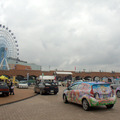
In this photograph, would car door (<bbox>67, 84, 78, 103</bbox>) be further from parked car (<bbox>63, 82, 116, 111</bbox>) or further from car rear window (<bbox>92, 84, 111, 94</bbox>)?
car rear window (<bbox>92, 84, 111, 94</bbox>)

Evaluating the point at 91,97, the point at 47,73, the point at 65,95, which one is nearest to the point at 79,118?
the point at 91,97

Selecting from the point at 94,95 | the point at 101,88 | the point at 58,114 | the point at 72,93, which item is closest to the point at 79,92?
the point at 72,93

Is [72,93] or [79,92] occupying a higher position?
[79,92]

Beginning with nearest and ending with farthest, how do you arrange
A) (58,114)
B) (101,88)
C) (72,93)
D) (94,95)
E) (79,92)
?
(58,114)
(94,95)
(101,88)
(79,92)
(72,93)

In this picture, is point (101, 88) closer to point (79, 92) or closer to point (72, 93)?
point (79, 92)

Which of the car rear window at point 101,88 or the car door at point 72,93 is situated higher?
the car rear window at point 101,88

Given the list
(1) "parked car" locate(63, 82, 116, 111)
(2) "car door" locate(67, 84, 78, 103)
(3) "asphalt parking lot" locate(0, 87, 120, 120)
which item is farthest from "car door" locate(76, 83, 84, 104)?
(3) "asphalt parking lot" locate(0, 87, 120, 120)

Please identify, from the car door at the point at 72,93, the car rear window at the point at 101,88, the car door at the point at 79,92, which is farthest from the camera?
the car door at the point at 72,93

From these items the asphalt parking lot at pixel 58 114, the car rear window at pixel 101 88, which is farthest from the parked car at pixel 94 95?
the asphalt parking lot at pixel 58 114

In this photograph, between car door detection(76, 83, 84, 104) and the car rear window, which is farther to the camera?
car door detection(76, 83, 84, 104)

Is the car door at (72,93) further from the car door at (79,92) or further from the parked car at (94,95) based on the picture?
the parked car at (94,95)

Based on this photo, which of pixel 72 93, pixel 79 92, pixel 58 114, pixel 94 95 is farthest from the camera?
pixel 72 93

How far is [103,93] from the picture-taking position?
7.51m

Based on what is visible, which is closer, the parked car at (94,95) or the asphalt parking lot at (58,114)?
the asphalt parking lot at (58,114)
